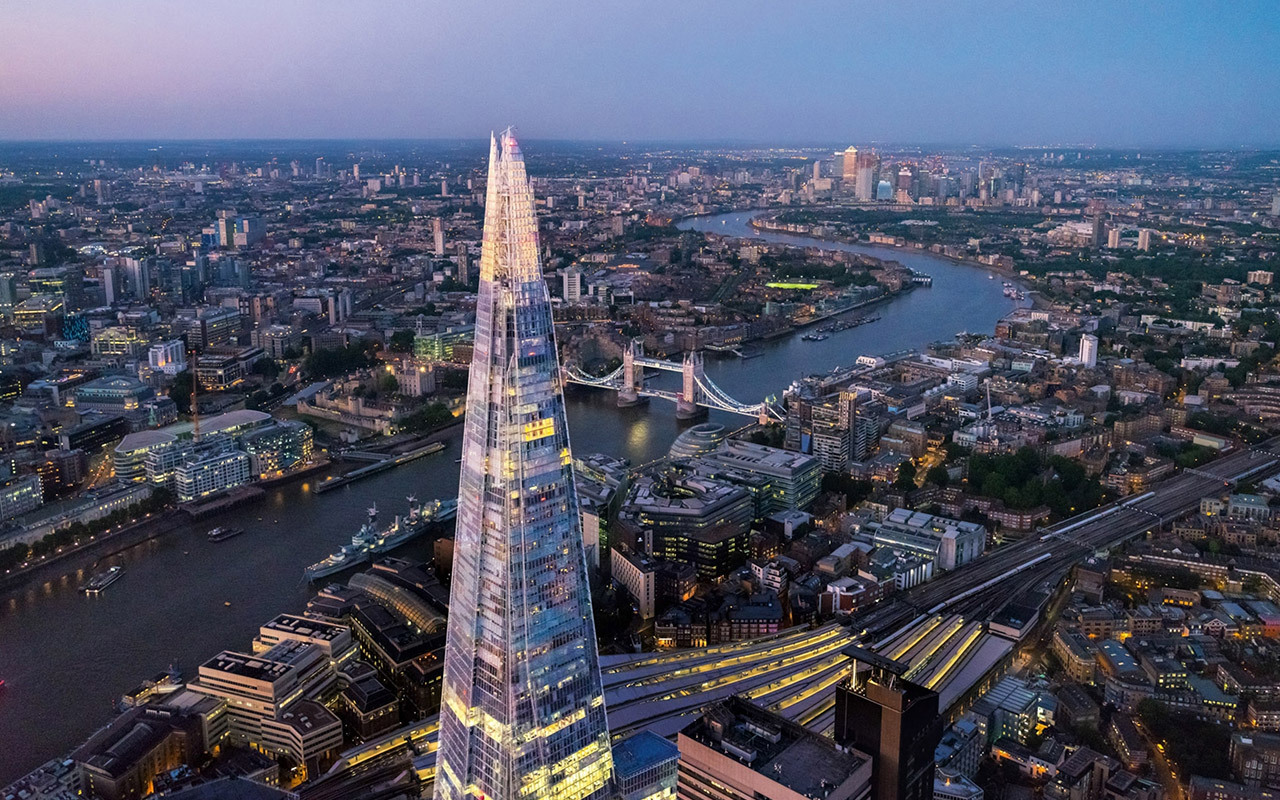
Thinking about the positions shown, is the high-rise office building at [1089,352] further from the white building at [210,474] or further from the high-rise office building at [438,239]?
the high-rise office building at [438,239]

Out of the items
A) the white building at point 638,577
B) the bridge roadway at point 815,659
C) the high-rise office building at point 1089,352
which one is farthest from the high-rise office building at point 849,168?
the white building at point 638,577

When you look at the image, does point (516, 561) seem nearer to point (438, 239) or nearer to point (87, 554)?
point (87, 554)

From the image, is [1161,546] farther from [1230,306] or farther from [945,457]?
[1230,306]

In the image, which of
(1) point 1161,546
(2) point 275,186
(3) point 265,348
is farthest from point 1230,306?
(2) point 275,186

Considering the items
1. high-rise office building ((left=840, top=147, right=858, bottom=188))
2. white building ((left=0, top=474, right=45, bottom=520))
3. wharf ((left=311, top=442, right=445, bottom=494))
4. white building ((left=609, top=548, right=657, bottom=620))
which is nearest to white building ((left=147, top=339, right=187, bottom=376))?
wharf ((left=311, top=442, right=445, bottom=494))

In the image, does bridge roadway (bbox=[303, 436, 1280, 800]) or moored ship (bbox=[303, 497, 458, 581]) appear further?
moored ship (bbox=[303, 497, 458, 581])

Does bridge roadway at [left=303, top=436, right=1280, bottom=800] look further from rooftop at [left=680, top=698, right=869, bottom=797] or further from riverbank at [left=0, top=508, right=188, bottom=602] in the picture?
riverbank at [left=0, top=508, right=188, bottom=602]

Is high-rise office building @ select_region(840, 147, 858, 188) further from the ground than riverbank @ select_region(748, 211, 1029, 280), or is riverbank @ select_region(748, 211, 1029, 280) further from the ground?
high-rise office building @ select_region(840, 147, 858, 188)

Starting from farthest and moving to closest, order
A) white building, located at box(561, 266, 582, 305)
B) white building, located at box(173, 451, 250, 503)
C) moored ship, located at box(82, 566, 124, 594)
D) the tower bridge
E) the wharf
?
1. white building, located at box(561, 266, 582, 305)
2. the tower bridge
3. the wharf
4. white building, located at box(173, 451, 250, 503)
5. moored ship, located at box(82, 566, 124, 594)
